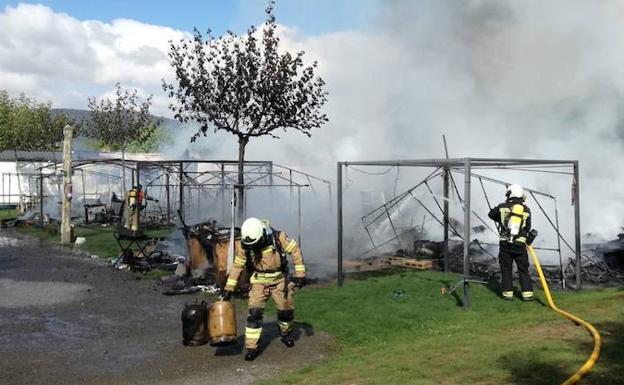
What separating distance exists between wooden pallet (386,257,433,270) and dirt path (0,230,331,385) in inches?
211

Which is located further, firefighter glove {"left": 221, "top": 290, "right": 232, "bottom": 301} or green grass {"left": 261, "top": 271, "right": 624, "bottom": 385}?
firefighter glove {"left": 221, "top": 290, "right": 232, "bottom": 301}

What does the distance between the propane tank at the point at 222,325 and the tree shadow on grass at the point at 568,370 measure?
9.96ft

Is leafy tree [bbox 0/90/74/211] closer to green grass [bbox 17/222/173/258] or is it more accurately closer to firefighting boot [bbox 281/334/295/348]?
green grass [bbox 17/222/173/258]

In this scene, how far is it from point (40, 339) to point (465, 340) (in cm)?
565

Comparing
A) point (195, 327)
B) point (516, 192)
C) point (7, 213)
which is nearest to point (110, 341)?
point (195, 327)

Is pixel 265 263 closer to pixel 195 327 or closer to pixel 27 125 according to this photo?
pixel 195 327

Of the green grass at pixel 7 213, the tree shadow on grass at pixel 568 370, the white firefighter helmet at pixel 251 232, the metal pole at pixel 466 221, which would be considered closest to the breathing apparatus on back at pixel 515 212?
the metal pole at pixel 466 221

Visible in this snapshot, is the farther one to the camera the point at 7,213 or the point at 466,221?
the point at 7,213

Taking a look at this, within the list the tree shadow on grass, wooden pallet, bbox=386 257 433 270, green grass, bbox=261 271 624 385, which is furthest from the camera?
wooden pallet, bbox=386 257 433 270

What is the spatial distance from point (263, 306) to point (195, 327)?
99 centimetres

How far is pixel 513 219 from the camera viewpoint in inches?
374

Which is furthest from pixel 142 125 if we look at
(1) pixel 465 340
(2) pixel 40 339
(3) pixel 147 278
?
(1) pixel 465 340

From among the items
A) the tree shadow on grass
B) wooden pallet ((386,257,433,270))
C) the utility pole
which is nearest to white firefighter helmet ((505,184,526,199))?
the tree shadow on grass

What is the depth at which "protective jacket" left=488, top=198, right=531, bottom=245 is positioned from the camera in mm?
9523
